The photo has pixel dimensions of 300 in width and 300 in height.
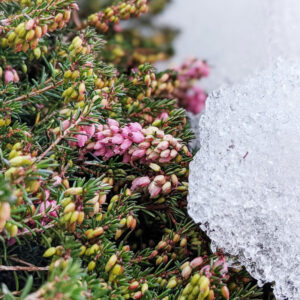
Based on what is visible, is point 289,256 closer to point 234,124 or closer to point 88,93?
point 234,124

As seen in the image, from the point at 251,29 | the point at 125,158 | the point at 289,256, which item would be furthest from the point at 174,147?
the point at 251,29

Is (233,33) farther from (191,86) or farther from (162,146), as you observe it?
(162,146)

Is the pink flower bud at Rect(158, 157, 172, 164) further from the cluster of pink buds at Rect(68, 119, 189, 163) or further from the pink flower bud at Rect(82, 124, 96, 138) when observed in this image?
the pink flower bud at Rect(82, 124, 96, 138)

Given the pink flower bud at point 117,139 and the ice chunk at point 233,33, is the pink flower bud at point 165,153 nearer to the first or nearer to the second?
the pink flower bud at point 117,139

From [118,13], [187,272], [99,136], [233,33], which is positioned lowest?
[233,33]

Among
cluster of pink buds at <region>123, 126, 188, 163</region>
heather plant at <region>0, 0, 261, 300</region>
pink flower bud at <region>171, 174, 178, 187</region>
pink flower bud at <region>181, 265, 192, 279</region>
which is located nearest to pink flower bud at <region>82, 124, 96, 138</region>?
heather plant at <region>0, 0, 261, 300</region>

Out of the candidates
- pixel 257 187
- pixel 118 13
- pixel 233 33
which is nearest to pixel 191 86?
pixel 118 13

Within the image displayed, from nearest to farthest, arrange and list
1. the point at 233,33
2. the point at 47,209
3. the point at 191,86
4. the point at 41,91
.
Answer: the point at 47,209, the point at 41,91, the point at 191,86, the point at 233,33
